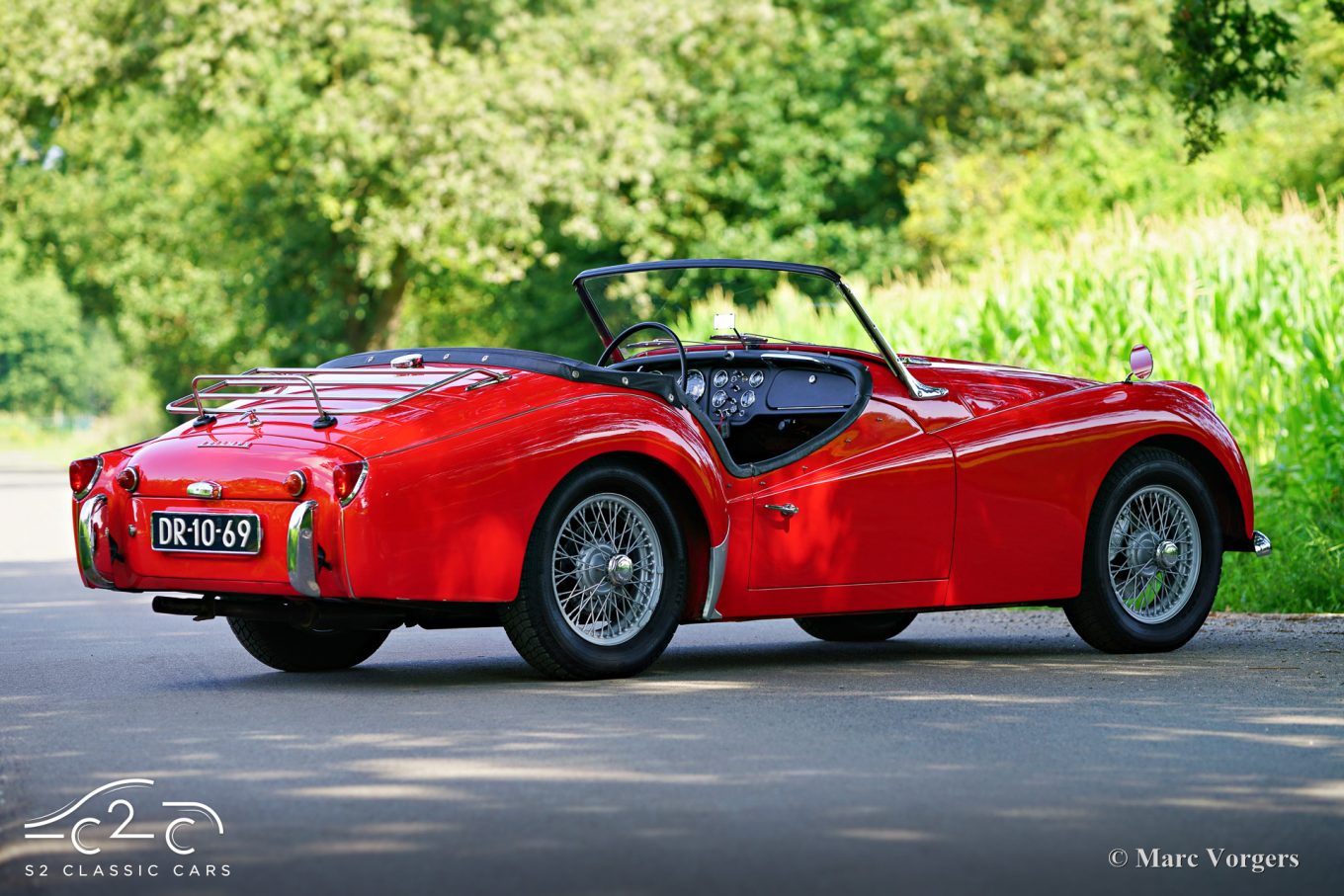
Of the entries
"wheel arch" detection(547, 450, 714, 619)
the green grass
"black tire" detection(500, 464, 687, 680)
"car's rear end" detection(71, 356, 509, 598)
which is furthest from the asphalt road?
the green grass

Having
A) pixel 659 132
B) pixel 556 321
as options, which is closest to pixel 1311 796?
pixel 659 132

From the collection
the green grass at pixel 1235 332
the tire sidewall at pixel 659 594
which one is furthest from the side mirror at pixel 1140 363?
the tire sidewall at pixel 659 594

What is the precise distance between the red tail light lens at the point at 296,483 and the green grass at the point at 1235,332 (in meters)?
3.62

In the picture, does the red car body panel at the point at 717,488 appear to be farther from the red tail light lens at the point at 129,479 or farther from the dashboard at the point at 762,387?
the dashboard at the point at 762,387

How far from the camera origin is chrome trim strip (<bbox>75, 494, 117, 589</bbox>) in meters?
7.71

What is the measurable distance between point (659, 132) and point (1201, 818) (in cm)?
3082

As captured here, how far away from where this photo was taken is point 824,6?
136 ft

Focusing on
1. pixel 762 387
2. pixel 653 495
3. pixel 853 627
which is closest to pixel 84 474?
pixel 653 495

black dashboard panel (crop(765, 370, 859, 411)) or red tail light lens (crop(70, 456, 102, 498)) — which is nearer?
red tail light lens (crop(70, 456, 102, 498))

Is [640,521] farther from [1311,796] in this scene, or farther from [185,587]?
[1311,796]

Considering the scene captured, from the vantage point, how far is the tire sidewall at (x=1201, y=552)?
8.77 metres

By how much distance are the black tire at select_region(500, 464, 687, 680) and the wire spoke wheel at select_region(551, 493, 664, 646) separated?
0.02m

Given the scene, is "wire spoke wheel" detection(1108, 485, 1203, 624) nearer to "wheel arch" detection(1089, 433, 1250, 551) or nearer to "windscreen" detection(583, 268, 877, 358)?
"wheel arch" detection(1089, 433, 1250, 551)

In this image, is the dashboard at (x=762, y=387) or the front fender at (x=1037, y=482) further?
the dashboard at (x=762, y=387)
